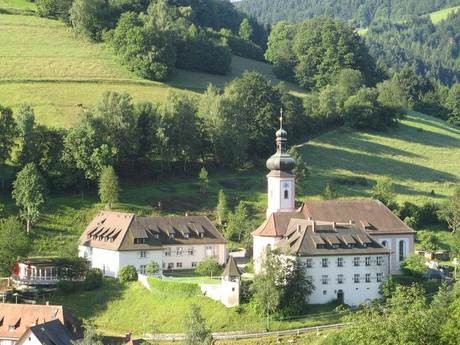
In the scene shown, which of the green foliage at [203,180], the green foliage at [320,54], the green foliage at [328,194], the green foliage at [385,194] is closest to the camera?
the green foliage at [385,194]

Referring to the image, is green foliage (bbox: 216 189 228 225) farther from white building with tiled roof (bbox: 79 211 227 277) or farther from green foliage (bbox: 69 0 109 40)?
green foliage (bbox: 69 0 109 40)

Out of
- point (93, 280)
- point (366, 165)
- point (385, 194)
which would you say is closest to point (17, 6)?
point (366, 165)

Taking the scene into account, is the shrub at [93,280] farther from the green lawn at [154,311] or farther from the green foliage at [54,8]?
the green foliage at [54,8]

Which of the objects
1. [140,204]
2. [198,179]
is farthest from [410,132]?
[140,204]

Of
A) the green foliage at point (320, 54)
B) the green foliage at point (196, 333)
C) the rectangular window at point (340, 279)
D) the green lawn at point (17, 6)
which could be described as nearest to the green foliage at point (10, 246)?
the green foliage at point (196, 333)

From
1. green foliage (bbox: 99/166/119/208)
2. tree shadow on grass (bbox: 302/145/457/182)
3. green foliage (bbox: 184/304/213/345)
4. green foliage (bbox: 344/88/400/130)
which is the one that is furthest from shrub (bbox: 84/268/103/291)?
green foliage (bbox: 344/88/400/130)
